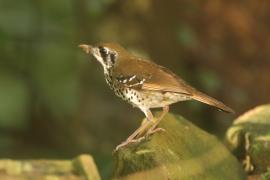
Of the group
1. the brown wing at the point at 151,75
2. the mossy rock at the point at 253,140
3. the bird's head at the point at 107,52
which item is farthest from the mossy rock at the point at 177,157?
the bird's head at the point at 107,52

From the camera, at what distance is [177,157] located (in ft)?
14.5

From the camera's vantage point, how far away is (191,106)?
390 inches

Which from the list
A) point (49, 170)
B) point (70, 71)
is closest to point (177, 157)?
point (49, 170)

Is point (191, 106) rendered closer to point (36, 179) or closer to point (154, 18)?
point (154, 18)

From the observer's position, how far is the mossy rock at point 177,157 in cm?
424

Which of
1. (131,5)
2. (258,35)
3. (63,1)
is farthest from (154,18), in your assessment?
(258,35)

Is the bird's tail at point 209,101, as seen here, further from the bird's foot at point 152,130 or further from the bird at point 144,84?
the bird's foot at point 152,130

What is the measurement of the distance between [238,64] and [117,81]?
6.37 m

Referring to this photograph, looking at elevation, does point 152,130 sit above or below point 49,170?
above

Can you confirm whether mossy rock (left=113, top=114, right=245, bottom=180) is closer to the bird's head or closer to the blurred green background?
the bird's head

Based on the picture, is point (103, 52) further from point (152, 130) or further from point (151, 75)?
point (152, 130)

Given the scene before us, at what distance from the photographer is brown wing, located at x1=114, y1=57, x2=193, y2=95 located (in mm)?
4641

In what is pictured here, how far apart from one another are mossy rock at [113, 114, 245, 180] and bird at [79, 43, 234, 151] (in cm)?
11

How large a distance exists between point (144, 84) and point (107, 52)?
29 cm
